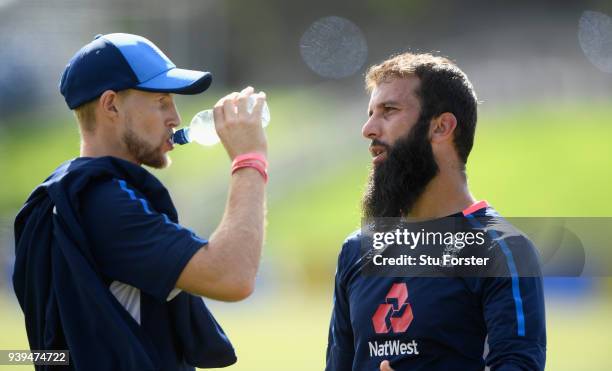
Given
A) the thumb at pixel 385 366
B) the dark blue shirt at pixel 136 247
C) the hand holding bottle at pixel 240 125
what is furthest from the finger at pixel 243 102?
the thumb at pixel 385 366

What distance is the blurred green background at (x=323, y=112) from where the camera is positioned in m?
17.3

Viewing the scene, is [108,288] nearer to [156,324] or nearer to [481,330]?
[156,324]

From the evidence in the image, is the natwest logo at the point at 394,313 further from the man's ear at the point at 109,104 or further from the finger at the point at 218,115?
the man's ear at the point at 109,104

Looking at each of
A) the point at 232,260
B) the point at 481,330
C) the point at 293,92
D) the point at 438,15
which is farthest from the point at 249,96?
the point at 438,15

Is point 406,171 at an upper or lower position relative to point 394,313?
upper

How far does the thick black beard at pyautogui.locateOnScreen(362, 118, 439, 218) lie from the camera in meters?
3.41

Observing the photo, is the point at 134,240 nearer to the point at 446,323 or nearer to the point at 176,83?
the point at 176,83

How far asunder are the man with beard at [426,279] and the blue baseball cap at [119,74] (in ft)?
2.93

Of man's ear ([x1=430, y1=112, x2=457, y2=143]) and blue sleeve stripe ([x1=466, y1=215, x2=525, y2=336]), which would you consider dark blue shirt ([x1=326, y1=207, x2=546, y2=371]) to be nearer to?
blue sleeve stripe ([x1=466, y1=215, x2=525, y2=336])

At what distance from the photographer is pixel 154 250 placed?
258cm

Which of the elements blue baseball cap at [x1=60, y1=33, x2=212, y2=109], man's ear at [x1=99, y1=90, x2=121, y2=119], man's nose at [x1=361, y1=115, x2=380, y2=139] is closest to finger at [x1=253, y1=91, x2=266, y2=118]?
blue baseball cap at [x1=60, y1=33, x2=212, y2=109]

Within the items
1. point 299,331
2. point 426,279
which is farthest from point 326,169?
point 426,279

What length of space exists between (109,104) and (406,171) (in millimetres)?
1186

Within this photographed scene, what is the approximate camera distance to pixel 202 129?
11.2ft
